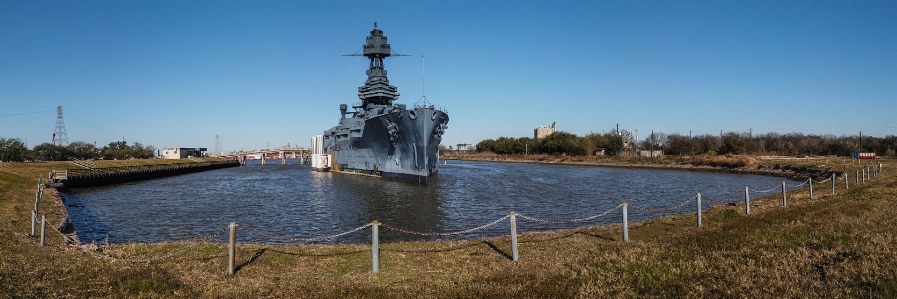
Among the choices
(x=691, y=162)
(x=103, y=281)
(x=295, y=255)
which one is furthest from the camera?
(x=691, y=162)

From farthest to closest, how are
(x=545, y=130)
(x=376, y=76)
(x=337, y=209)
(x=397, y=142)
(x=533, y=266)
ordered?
1. (x=545, y=130)
2. (x=376, y=76)
3. (x=397, y=142)
4. (x=337, y=209)
5. (x=533, y=266)

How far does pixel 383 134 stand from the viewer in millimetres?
44125

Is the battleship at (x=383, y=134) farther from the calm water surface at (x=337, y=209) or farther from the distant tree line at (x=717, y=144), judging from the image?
the distant tree line at (x=717, y=144)

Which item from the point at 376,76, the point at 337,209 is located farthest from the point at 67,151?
the point at 337,209

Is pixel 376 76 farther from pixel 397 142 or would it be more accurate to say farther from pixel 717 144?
pixel 717 144

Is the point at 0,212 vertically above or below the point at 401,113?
below

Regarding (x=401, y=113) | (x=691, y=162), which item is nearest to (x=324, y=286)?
(x=401, y=113)

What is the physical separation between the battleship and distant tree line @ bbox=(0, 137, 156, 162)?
3621 centimetres

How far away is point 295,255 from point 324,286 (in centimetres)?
322

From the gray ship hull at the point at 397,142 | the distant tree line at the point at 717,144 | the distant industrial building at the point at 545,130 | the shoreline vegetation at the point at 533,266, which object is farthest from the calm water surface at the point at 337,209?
the distant industrial building at the point at 545,130

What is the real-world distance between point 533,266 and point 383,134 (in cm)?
3509

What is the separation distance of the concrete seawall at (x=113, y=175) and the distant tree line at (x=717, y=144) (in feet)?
270

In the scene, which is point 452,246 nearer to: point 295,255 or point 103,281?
point 295,255

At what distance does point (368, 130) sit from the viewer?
46.4m
